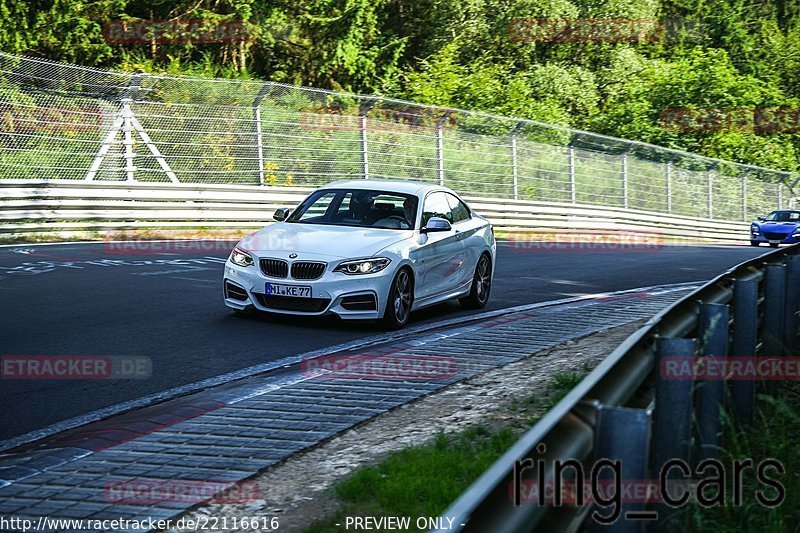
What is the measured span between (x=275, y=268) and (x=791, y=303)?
499cm

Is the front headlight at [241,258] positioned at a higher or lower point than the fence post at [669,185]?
lower

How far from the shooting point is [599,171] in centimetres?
3288

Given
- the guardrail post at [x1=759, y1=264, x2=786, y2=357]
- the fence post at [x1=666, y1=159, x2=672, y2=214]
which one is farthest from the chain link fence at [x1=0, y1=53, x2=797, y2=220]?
the guardrail post at [x1=759, y1=264, x2=786, y2=357]

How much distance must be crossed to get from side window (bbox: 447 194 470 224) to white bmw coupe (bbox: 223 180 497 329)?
28 millimetres

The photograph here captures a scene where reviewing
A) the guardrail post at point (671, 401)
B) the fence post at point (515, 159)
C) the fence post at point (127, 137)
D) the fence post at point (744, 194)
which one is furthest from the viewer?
the fence post at point (744, 194)

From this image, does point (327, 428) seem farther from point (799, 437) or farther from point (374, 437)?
point (799, 437)

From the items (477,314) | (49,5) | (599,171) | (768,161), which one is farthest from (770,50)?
(477,314)

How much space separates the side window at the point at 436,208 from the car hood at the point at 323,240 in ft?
1.78

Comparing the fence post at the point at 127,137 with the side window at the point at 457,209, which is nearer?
the side window at the point at 457,209

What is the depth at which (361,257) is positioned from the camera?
10.9 meters

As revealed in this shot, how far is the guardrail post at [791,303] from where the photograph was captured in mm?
7677

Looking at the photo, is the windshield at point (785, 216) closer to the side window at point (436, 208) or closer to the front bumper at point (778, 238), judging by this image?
the front bumper at point (778, 238)

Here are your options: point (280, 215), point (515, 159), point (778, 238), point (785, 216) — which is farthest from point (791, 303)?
point (785, 216)

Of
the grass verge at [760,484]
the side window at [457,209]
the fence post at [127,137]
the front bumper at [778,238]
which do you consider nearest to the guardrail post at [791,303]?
the grass verge at [760,484]
